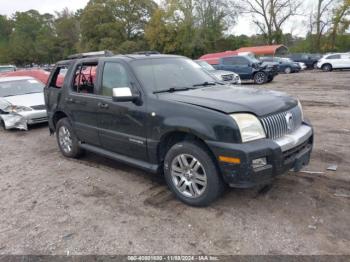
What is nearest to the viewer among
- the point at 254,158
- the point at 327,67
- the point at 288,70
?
the point at 254,158

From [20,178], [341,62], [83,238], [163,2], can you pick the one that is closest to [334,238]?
[83,238]

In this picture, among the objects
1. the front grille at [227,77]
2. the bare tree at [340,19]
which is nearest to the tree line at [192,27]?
the bare tree at [340,19]

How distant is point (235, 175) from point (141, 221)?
1.17m

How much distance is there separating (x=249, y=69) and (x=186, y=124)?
1515 centimetres

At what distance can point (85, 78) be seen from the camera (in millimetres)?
5520

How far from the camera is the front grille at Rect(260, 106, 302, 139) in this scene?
3.61 meters

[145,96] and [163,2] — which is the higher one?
[163,2]

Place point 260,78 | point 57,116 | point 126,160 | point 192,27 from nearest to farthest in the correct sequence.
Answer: point 126,160
point 57,116
point 260,78
point 192,27

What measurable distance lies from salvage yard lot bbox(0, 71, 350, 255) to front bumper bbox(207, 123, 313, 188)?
1.54ft

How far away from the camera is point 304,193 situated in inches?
161

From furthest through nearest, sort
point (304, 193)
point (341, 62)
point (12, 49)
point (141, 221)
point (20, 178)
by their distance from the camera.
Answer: point (12, 49) < point (341, 62) < point (20, 178) < point (304, 193) < point (141, 221)

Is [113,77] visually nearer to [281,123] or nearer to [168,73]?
[168,73]

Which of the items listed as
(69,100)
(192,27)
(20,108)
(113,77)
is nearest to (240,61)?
(20,108)

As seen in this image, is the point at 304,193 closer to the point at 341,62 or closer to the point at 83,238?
the point at 83,238
